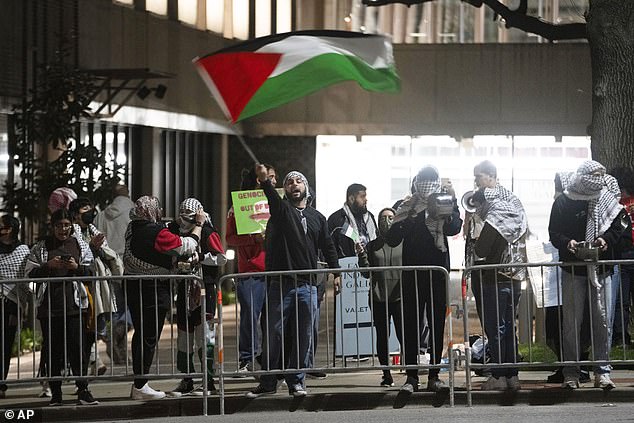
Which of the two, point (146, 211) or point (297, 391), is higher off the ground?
point (146, 211)

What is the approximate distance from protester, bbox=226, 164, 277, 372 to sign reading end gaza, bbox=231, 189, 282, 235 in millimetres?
132

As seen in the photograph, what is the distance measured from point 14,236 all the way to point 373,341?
3.48 metres

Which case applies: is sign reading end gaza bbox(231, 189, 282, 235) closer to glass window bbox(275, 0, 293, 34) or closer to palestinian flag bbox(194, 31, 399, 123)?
palestinian flag bbox(194, 31, 399, 123)

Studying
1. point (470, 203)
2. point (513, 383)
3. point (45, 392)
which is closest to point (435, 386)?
point (513, 383)

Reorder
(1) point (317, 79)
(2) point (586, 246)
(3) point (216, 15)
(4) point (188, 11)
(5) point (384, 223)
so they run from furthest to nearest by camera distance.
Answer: (3) point (216, 15) → (4) point (188, 11) → (5) point (384, 223) → (2) point (586, 246) → (1) point (317, 79)

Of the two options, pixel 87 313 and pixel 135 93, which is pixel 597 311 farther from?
pixel 135 93

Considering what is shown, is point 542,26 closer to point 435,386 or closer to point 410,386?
point 435,386

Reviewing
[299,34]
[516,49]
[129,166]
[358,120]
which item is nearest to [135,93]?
[129,166]

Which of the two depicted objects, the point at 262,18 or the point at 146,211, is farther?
the point at 262,18

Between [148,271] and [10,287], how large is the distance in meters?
1.21

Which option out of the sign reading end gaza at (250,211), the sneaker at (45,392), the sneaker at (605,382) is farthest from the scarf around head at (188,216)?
the sneaker at (605,382)

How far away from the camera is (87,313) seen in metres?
12.7

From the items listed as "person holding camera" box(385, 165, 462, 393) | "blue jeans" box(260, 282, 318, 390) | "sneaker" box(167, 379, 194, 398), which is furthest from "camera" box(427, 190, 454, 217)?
"sneaker" box(167, 379, 194, 398)

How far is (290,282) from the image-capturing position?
1266cm
